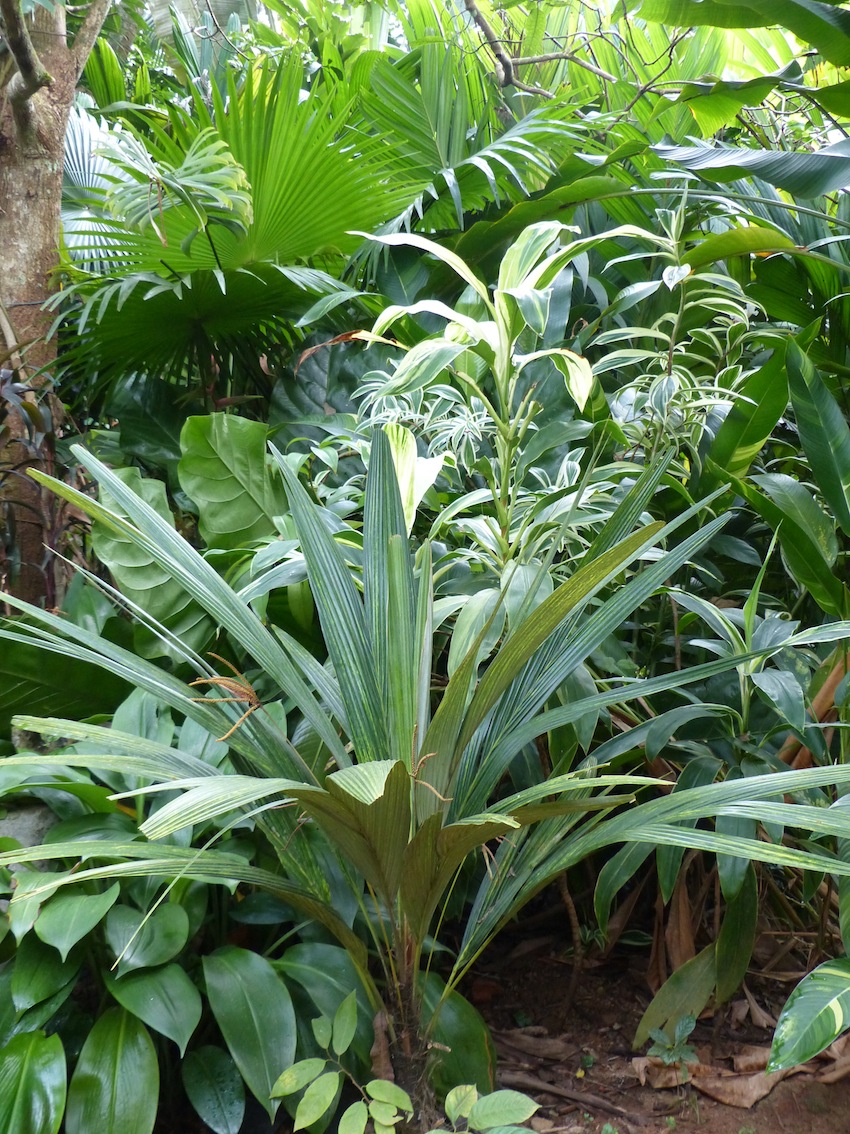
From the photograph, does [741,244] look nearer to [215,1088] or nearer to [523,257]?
[523,257]

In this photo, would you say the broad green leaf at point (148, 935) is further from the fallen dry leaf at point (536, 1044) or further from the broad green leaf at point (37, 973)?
the fallen dry leaf at point (536, 1044)

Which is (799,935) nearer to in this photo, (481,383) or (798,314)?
(481,383)

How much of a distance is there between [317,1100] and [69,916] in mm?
337

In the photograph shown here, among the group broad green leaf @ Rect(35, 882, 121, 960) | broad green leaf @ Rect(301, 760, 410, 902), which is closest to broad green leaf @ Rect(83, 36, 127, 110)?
broad green leaf @ Rect(35, 882, 121, 960)

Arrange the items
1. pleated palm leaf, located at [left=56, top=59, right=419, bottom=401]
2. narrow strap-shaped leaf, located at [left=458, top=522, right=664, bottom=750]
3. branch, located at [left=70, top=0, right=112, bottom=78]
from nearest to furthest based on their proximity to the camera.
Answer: narrow strap-shaped leaf, located at [left=458, top=522, right=664, bottom=750], pleated palm leaf, located at [left=56, top=59, right=419, bottom=401], branch, located at [left=70, top=0, right=112, bottom=78]

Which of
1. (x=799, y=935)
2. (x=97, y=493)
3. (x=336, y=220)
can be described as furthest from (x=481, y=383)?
(x=799, y=935)

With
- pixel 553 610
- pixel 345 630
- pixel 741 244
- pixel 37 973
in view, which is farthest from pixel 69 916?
pixel 741 244

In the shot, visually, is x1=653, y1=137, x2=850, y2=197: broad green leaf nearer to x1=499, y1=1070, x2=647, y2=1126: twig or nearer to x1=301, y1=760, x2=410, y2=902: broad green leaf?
x1=301, y1=760, x2=410, y2=902: broad green leaf

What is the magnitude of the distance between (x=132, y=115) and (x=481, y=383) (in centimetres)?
204

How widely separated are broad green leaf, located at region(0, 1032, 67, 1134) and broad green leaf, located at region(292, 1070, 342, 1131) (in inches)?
9.6

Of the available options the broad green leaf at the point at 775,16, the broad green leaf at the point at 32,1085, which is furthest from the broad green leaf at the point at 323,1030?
the broad green leaf at the point at 775,16

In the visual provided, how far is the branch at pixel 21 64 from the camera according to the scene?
1.67 meters

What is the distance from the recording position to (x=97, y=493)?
1.78 m

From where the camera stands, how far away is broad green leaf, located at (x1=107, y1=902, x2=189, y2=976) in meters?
0.94
